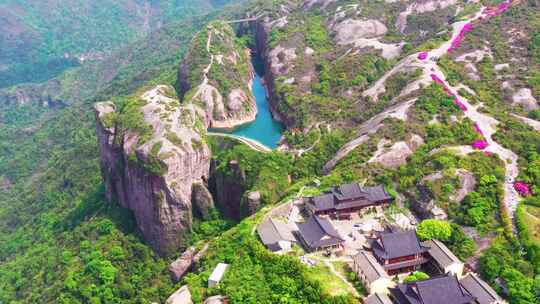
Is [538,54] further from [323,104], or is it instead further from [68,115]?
[68,115]

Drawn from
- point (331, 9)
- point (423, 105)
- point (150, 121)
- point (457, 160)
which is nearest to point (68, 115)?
point (331, 9)

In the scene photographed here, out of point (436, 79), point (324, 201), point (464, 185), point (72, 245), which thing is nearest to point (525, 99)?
point (436, 79)

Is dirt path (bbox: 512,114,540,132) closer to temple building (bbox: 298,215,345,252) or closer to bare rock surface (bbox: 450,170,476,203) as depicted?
bare rock surface (bbox: 450,170,476,203)

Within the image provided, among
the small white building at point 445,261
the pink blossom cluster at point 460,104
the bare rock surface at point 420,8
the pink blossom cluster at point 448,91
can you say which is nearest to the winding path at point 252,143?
the pink blossom cluster at point 448,91

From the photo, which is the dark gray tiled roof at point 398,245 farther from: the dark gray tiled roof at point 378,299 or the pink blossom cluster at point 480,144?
the pink blossom cluster at point 480,144

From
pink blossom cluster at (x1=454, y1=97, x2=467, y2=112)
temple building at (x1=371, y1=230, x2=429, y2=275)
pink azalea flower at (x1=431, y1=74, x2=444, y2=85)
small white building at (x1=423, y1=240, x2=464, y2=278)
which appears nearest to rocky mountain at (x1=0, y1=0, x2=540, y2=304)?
pink blossom cluster at (x1=454, y1=97, x2=467, y2=112)

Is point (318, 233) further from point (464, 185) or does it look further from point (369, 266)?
point (464, 185)
